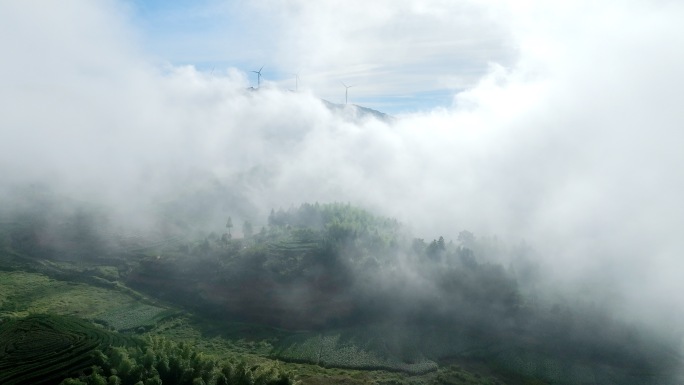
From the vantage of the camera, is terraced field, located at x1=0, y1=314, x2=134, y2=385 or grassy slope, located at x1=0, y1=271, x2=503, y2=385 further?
grassy slope, located at x1=0, y1=271, x2=503, y2=385

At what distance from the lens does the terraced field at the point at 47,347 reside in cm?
5522

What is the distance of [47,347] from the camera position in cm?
6153

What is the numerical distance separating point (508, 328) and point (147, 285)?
69.8 metres

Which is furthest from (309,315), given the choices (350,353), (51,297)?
(51,297)

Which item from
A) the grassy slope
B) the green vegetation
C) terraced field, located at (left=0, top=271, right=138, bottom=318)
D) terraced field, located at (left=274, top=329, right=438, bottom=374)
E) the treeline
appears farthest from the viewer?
terraced field, located at (left=0, top=271, right=138, bottom=318)

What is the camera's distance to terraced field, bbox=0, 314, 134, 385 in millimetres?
55219

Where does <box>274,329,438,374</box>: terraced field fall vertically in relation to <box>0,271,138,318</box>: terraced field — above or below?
below

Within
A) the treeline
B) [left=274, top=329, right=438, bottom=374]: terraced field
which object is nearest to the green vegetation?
the treeline

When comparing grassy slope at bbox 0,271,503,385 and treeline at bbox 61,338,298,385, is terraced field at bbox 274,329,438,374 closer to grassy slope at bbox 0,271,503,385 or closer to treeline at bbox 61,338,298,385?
grassy slope at bbox 0,271,503,385

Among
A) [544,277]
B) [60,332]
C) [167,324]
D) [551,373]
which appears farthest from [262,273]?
[544,277]

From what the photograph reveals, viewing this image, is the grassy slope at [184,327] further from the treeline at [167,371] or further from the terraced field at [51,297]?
the treeline at [167,371]

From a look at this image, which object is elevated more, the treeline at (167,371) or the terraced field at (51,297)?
the terraced field at (51,297)

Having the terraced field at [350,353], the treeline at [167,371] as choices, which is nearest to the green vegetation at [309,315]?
the treeline at [167,371]

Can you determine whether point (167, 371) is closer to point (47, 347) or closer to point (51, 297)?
point (47, 347)
